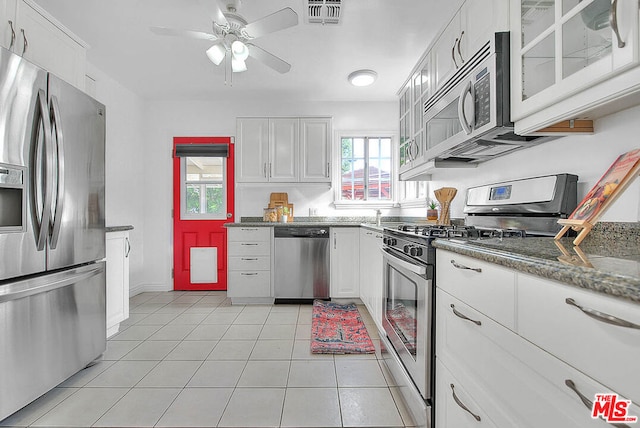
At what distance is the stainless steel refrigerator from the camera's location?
1.41 metres

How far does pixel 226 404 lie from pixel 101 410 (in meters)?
0.66

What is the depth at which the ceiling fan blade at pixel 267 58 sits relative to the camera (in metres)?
2.27

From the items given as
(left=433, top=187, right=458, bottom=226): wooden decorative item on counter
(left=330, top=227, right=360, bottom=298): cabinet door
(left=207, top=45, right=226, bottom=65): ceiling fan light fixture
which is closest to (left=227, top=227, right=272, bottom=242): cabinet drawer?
(left=330, top=227, right=360, bottom=298): cabinet door

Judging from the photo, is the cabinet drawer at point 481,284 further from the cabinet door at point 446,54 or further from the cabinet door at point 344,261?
the cabinet door at point 344,261

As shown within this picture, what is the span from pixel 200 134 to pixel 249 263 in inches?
79.2

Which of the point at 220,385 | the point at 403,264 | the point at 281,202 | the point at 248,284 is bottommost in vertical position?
the point at 220,385

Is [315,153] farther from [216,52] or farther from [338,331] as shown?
[338,331]

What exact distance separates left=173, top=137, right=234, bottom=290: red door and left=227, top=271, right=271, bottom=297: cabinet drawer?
0.74m

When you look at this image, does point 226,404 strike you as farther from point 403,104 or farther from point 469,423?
point 403,104

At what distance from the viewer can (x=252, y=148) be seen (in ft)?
12.3

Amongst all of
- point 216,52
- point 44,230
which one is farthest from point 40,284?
point 216,52

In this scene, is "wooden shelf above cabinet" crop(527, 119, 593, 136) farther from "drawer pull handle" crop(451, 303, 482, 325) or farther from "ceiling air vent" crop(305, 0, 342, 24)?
"ceiling air vent" crop(305, 0, 342, 24)

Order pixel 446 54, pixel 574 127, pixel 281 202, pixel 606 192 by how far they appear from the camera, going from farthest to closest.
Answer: pixel 281 202, pixel 446 54, pixel 574 127, pixel 606 192

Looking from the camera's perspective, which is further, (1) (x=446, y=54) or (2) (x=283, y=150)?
(2) (x=283, y=150)
